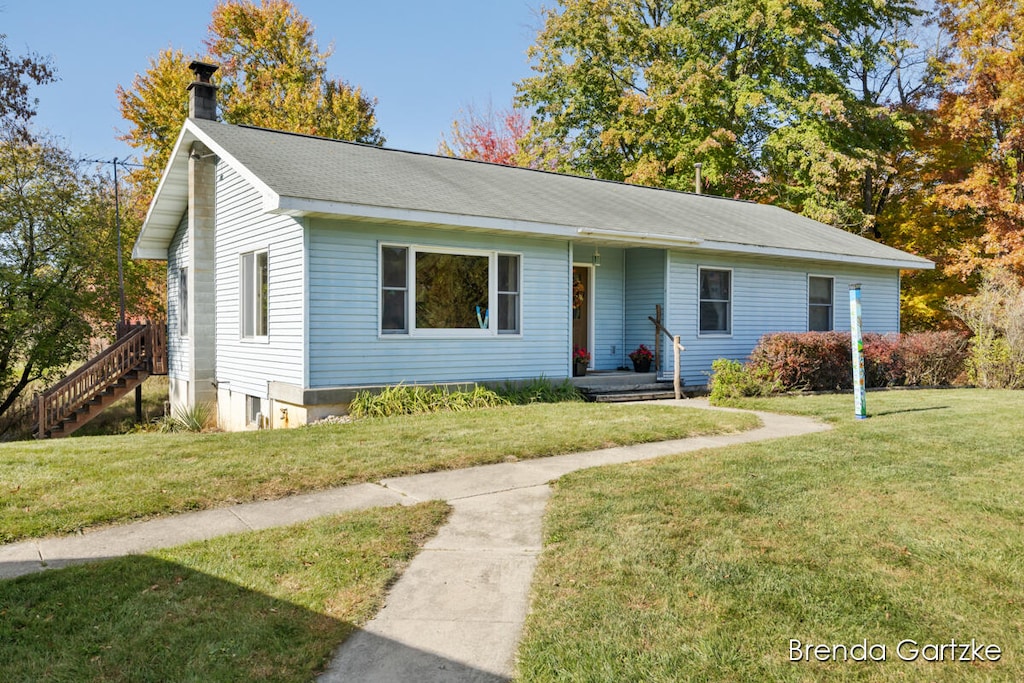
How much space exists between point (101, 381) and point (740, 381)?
43.5 feet

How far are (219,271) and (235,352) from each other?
75.3 inches

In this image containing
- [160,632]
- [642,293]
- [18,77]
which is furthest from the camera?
[642,293]

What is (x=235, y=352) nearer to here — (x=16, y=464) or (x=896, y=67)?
(x=16, y=464)

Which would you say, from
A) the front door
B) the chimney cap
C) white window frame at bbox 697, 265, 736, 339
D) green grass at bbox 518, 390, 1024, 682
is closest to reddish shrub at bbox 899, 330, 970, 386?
white window frame at bbox 697, 265, 736, 339

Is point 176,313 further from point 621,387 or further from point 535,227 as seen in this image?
point 621,387

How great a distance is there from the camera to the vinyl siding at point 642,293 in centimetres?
1420

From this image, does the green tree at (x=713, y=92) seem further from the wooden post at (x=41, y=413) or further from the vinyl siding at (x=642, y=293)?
the wooden post at (x=41, y=413)

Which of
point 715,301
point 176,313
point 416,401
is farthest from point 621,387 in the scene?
point 176,313

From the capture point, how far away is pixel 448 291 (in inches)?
457

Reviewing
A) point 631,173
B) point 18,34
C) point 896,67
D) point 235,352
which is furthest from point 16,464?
point 896,67

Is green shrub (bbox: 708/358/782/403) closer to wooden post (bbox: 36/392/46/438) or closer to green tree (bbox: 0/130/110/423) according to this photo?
wooden post (bbox: 36/392/46/438)

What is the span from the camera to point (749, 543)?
4398 mm

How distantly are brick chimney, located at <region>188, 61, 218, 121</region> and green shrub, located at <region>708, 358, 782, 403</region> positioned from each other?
34.6 ft

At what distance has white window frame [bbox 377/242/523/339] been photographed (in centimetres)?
1089
